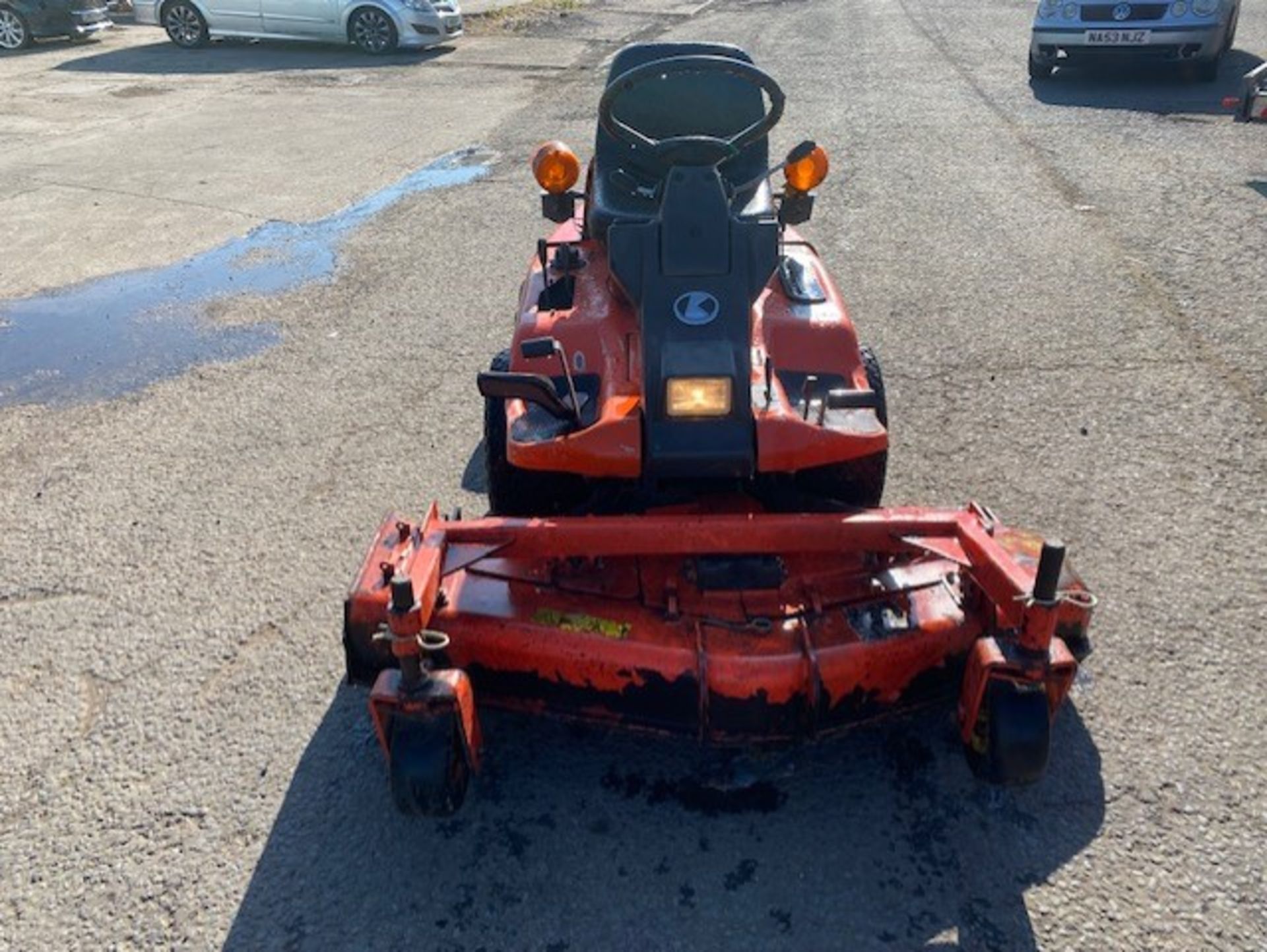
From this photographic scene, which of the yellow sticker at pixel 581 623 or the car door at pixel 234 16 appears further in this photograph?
the car door at pixel 234 16

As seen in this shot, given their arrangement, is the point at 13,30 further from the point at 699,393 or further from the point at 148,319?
the point at 699,393

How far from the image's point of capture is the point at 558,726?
10.8 ft

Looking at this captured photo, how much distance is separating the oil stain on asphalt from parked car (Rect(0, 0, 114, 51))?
480 inches

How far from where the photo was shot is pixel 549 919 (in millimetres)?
2693

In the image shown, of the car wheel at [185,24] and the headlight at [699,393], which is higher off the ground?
the headlight at [699,393]

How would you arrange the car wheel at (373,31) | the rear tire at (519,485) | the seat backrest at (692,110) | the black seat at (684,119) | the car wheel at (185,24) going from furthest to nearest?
the car wheel at (185,24), the car wheel at (373,31), the seat backrest at (692,110), the black seat at (684,119), the rear tire at (519,485)

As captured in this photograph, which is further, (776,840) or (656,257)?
(656,257)

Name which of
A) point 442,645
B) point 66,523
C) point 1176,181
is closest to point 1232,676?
point 442,645

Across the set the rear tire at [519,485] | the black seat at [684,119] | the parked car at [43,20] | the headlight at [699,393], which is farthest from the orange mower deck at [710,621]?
the parked car at [43,20]

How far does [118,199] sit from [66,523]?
560 cm

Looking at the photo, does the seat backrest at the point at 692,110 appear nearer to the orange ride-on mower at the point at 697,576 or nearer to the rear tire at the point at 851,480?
the orange ride-on mower at the point at 697,576

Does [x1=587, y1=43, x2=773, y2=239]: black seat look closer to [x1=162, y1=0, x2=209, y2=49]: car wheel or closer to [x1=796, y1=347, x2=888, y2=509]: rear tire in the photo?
[x1=796, y1=347, x2=888, y2=509]: rear tire

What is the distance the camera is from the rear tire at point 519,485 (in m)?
3.76

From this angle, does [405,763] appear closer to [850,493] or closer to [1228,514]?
[850,493]
